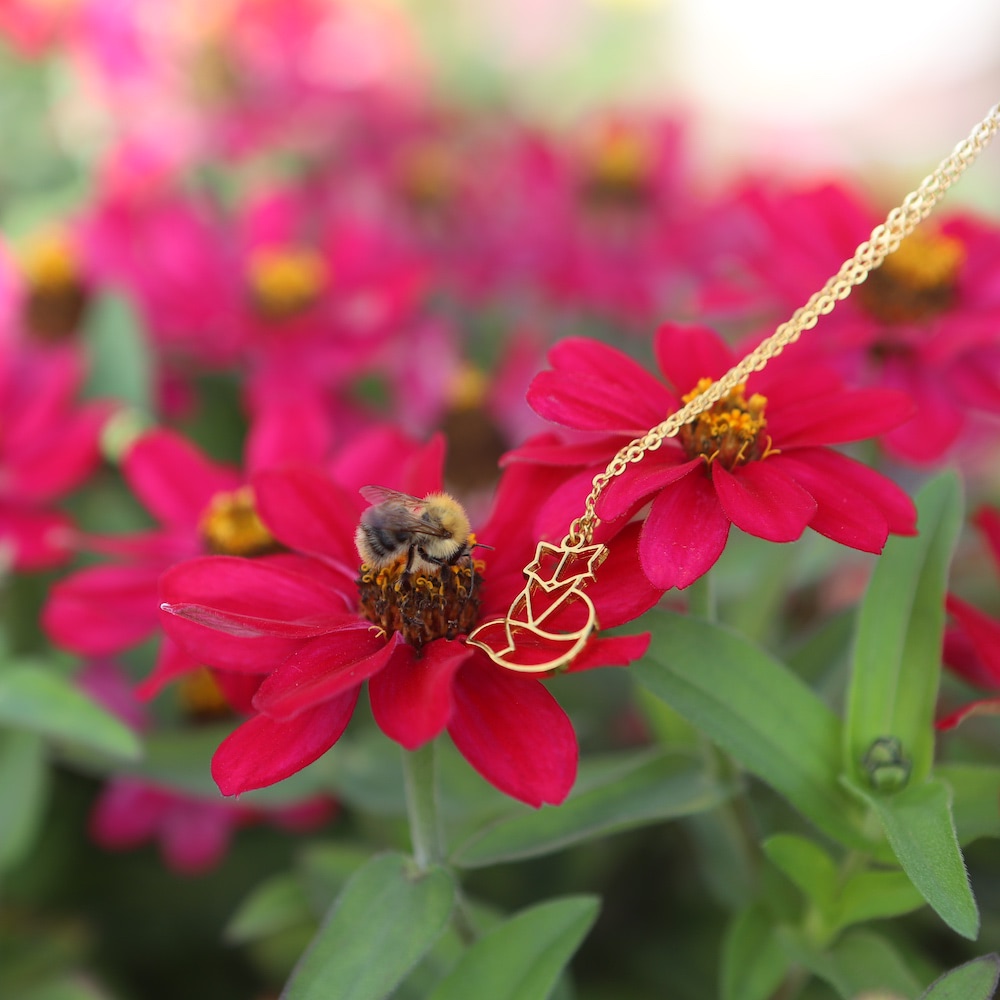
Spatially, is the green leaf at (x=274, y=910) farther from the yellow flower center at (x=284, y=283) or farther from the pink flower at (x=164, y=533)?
the yellow flower center at (x=284, y=283)

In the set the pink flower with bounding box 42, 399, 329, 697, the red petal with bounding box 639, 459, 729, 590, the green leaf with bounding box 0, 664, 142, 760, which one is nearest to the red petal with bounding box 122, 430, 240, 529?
the pink flower with bounding box 42, 399, 329, 697

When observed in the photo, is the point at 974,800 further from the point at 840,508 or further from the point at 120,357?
the point at 120,357

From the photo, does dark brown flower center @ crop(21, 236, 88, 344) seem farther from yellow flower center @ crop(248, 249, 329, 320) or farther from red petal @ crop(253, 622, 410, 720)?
red petal @ crop(253, 622, 410, 720)

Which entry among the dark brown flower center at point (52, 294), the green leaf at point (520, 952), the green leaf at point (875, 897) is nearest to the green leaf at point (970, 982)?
the green leaf at point (875, 897)

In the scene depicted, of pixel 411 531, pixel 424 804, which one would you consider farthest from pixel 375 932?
pixel 411 531

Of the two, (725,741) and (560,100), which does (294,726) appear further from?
(560,100)

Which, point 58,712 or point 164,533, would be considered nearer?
point 58,712

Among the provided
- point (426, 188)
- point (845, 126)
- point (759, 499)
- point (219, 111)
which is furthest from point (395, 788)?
point (845, 126)
